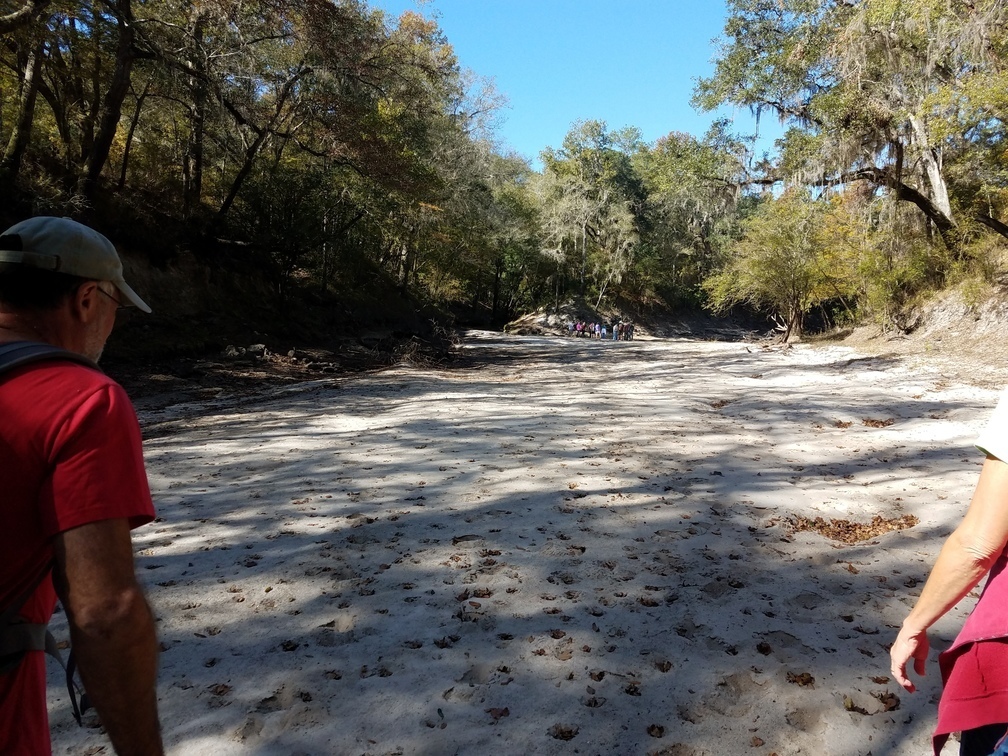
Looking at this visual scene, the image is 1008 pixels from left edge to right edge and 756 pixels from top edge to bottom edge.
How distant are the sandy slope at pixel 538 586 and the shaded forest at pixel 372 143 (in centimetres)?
950

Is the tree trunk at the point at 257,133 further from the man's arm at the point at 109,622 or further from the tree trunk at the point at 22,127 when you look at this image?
the man's arm at the point at 109,622

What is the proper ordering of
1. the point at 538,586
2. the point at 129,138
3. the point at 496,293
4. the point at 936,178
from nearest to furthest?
the point at 538,586, the point at 936,178, the point at 129,138, the point at 496,293

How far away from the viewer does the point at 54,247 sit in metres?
1.21

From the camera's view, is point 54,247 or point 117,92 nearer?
point 54,247

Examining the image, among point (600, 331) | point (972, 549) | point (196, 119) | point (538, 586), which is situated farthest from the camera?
point (600, 331)

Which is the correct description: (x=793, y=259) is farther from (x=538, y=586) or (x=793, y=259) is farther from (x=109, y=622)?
(x=109, y=622)

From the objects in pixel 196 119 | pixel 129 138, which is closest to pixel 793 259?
pixel 196 119

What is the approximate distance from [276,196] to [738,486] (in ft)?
54.9

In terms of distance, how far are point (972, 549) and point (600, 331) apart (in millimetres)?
38370

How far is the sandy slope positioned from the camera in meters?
2.46

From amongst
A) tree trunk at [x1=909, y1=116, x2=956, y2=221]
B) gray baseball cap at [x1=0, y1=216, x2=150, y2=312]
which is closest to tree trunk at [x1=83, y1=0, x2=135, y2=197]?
gray baseball cap at [x1=0, y1=216, x2=150, y2=312]

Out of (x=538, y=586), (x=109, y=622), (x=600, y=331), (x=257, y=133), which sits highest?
(x=257, y=133)

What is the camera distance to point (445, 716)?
2494 mm

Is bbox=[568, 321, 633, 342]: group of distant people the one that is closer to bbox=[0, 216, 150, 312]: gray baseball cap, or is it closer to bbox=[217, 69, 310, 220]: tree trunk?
bbox=[217, 69, 310, 220]: tree trunk
